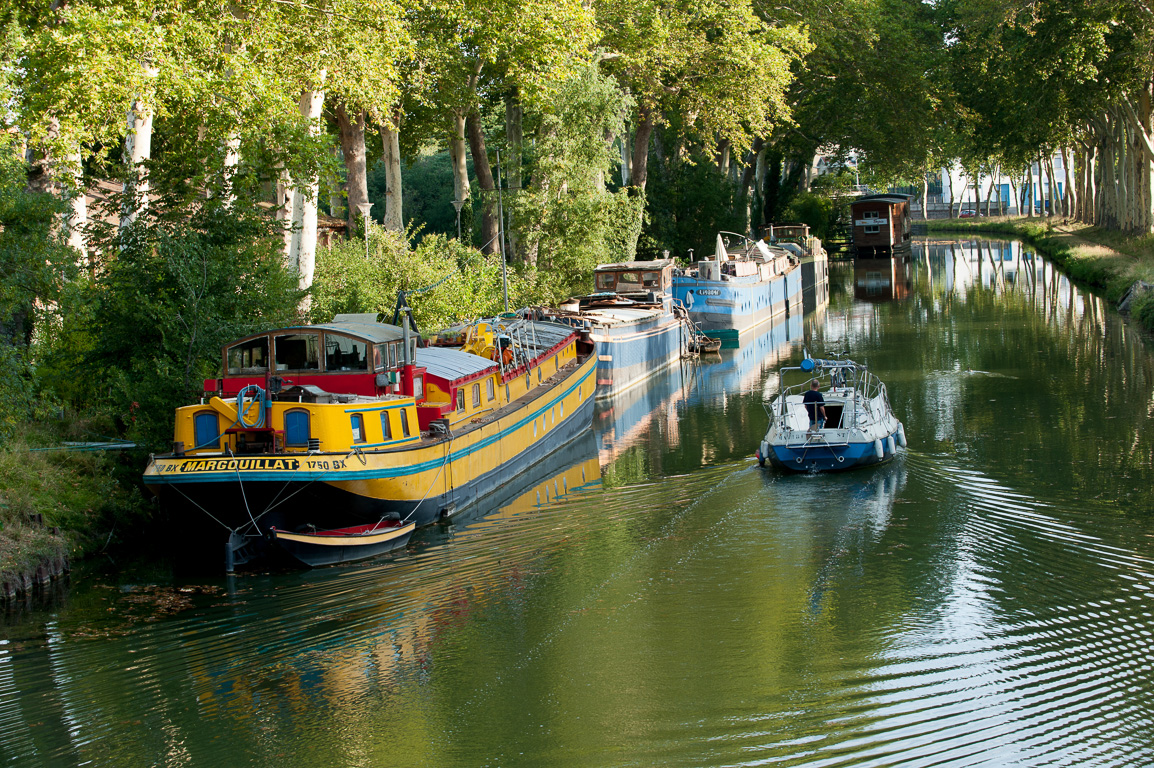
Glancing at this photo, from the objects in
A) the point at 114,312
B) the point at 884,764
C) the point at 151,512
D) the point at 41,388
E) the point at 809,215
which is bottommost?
the point at 884,764

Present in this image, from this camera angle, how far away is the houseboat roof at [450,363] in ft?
71.3

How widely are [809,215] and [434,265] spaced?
185 ft

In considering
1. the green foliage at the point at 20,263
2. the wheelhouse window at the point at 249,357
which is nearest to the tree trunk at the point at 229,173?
the green foliage at the point at 20,263

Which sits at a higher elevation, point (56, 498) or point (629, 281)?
point (629, 281)

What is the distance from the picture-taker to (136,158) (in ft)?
81.8

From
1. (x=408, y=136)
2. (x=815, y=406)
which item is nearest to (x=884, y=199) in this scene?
(x=408, y=136)

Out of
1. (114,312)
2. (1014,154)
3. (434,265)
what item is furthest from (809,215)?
(114,312)

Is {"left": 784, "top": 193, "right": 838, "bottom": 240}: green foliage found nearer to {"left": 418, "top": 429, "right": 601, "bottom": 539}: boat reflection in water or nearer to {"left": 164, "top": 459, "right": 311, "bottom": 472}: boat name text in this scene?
{"left": 418, "top": 429, "right": 601, "bottom": 539}: boat reflection in water

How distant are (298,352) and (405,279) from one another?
14.7 m

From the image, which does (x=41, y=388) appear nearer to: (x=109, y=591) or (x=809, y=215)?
(x=109, y=591)

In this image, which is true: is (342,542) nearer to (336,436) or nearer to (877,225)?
(336,436)

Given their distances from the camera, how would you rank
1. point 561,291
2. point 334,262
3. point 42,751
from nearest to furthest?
1. point 42,751
2. point 334,262
3. point 561,291

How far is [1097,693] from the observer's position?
12266 mm

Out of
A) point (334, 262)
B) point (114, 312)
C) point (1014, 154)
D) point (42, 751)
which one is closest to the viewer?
point (42, 751)
